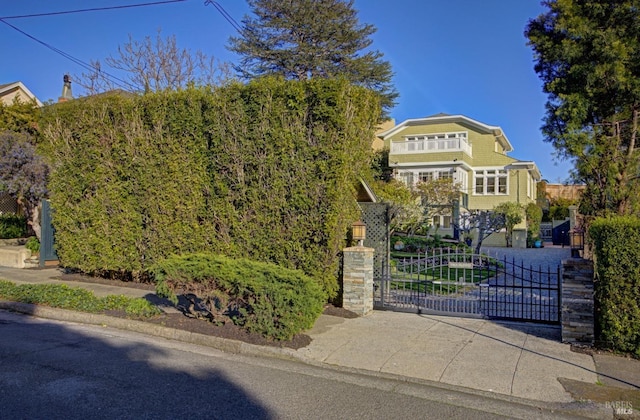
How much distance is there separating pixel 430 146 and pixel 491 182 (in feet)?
18.6

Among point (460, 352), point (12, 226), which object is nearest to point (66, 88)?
point (12, 226)

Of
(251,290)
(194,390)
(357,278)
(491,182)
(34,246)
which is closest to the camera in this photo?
(194,390)

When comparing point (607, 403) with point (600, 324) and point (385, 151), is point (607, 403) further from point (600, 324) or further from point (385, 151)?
point (385, 151)

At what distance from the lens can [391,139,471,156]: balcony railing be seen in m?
31.1

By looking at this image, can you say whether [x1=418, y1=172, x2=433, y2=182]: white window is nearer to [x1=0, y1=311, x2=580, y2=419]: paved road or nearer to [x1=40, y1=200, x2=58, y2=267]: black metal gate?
[x1=40, y1=200, x2=58, y2=267]: black metal gate

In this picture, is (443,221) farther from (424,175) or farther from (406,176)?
(406,176)

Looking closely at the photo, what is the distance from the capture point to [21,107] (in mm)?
18109

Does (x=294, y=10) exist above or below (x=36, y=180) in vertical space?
above

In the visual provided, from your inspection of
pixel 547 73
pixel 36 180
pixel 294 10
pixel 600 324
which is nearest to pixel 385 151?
pixel 294 10

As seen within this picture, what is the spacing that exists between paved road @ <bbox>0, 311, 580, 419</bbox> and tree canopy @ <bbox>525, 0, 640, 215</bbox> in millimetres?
7693

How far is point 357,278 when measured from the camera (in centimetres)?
859

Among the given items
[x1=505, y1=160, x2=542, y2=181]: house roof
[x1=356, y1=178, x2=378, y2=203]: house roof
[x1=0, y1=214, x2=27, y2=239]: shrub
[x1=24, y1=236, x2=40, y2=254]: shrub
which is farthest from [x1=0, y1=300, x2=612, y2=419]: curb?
[x1=505, y1=160, x2=542, y2=181]: house roof

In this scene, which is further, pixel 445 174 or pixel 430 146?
pixel 430 146

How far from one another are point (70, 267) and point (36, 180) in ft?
10.5
